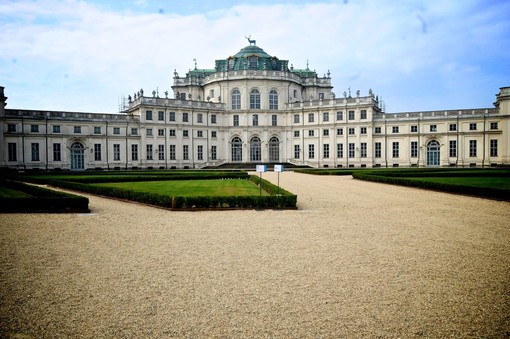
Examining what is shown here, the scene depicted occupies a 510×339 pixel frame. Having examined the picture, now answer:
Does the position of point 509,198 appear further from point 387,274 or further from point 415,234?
point 387,274

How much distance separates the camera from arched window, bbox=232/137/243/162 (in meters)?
73.4

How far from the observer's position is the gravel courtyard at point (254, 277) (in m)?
6.45

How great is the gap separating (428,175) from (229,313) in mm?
33042

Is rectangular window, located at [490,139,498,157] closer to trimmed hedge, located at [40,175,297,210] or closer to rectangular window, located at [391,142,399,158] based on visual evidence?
rectangular window, located at [391,142,399,158]

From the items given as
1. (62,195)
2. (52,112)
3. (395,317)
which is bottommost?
(395,317)

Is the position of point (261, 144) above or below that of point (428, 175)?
above

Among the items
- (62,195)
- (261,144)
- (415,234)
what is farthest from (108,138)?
(415,234)

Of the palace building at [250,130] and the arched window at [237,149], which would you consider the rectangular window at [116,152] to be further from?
the arched window at [237,149]

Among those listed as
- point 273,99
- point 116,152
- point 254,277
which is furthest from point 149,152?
point 254,277

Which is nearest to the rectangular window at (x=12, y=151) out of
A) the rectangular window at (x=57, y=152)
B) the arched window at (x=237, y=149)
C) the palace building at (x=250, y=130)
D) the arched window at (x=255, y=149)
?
the palace building at (x=250, y=130)

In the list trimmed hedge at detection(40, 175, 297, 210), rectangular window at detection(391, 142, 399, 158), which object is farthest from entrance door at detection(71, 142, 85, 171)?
rectangular window at detection(391, 142, 399, 158)

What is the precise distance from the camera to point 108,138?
207 feet

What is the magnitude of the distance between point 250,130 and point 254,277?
64929 mm

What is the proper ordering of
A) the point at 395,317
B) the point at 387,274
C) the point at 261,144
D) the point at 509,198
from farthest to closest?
the point at 261,144
the point at 509,198
the point at 387,274
the point at 395,317
